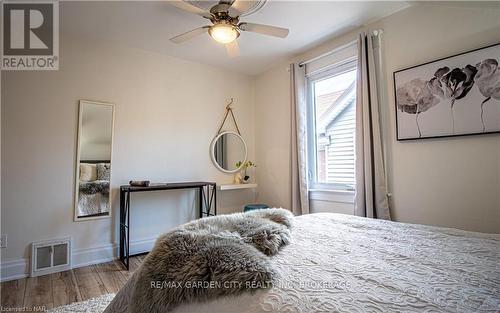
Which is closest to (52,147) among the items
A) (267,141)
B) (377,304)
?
(267,141)

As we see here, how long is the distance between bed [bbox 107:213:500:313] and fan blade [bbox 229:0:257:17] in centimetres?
157

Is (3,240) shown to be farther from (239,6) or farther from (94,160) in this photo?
(239,6)

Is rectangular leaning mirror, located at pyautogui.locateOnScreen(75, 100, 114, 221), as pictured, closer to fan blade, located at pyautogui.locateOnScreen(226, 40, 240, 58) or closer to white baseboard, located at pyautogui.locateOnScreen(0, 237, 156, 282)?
white baseboard, located at pyautogui.locateOnScreen(0, 237, 156, 282)

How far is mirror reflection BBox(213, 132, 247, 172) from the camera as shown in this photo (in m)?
3.63

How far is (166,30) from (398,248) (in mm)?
2688

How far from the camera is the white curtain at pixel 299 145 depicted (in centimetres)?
307

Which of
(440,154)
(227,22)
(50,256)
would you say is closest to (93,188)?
(50,256)

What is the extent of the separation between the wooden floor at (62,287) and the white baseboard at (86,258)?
3.0 inches

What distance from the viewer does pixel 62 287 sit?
2170 millimetres

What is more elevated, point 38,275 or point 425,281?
point 425,281

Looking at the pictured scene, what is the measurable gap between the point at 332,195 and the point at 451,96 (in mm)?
1407

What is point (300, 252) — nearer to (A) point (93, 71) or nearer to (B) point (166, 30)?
(B) point (166, 30)

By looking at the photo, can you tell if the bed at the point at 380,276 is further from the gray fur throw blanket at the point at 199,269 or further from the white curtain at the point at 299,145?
the white curtain at the point at 299,145

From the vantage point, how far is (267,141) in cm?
375
